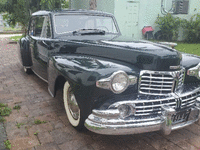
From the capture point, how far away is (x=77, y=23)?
137 inches

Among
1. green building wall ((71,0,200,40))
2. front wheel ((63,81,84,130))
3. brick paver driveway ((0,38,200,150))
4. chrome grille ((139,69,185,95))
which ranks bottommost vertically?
brick paver driveway ((0,38,200,150))

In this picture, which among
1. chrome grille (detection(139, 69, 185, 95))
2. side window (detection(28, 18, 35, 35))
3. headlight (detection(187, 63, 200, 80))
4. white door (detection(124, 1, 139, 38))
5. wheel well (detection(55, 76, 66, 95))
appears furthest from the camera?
white door (detection(124, 1, 139, 38))

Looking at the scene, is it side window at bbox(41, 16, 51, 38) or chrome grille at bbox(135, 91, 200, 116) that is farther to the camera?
side window at bbox(41, 16, 51, 38)

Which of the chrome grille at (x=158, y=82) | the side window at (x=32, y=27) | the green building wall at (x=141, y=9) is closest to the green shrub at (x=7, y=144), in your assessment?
the chrome grille at (x=158, y=82)

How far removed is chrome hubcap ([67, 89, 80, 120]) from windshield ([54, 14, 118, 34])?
3.97ft

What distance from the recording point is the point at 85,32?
11.0ft

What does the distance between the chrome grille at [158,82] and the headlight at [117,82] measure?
0.16 metres

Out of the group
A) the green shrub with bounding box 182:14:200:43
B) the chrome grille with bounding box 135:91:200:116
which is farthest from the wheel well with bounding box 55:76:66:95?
the green shrub with bounding box 182:14:200:43

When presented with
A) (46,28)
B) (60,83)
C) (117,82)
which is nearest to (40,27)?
(46,28)

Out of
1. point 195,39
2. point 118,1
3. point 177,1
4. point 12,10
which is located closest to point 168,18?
point 177,1

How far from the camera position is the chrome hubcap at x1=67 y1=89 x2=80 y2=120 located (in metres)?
2.55

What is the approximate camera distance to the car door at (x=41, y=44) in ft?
11.6

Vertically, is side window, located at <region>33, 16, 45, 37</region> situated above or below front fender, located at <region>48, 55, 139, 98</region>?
above

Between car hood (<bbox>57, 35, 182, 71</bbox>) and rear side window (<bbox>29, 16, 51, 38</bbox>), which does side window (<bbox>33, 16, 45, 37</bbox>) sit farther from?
car hood (<bbox>57, 35, 182, 71</bbox>)
